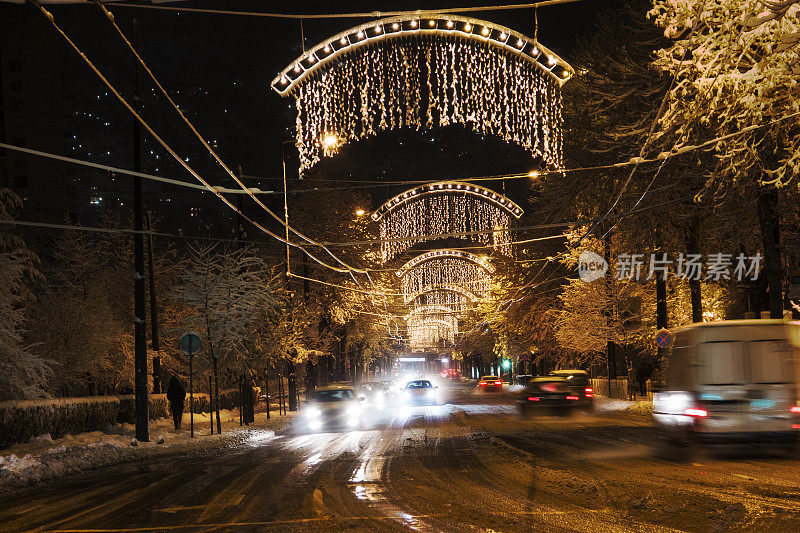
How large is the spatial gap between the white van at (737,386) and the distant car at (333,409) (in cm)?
1655

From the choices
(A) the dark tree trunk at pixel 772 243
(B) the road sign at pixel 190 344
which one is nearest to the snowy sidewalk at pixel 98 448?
(B) the road sign at pixel 190 344

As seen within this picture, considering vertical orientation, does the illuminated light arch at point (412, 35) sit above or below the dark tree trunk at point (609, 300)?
above

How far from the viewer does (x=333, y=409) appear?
3181cm

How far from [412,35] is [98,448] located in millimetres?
12318

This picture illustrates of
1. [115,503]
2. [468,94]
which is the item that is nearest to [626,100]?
[468,94]

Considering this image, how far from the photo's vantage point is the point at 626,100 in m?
25.3

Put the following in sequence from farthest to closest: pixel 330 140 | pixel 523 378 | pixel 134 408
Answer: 1. pixel 523 378
2. pixel 134 408
3. pixel 330 140

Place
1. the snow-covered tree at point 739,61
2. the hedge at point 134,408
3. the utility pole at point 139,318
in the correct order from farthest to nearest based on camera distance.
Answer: the hedge at point 134,408
the utility pole at point 139,318
the snow-covered tree at point 739,61

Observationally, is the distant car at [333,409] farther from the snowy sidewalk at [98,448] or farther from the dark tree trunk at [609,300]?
the dark tree trunk at [609,300]

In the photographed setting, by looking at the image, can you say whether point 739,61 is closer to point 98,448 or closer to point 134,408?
point 98,448

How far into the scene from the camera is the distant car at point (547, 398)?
104ft

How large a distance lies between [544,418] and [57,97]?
91.2 meters

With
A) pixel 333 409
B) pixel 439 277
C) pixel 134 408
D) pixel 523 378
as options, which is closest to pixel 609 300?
pixel 333 409

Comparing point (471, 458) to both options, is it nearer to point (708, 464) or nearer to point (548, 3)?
point (708, 464)
